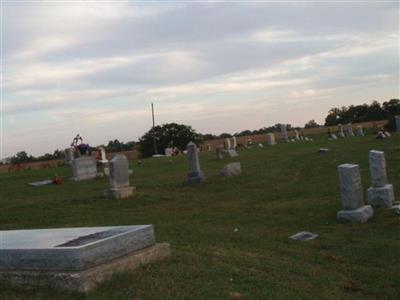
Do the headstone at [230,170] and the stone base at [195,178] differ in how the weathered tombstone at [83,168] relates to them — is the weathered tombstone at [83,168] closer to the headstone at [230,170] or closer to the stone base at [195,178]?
the stone base at [195,178]

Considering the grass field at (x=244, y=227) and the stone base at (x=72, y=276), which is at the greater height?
the stone base at (x=72, y=276)

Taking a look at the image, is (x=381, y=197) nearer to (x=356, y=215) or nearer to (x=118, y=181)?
(x=356, y=215)

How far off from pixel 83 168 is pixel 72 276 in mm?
19824

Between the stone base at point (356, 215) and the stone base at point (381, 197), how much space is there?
3.22 ft

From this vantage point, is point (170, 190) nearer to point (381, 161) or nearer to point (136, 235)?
point (381, 161)

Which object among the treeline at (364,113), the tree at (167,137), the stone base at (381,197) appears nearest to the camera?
the stone base at (381,197)

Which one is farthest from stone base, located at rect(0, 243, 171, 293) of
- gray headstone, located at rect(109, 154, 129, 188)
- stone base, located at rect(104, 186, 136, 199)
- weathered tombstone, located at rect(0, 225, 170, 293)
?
gray headstone, located at rect(109, 154, 129, 188)

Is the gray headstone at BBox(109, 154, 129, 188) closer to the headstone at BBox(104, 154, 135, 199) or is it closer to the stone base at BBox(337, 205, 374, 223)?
the headstone at BBox(104, 154, 135, 199)

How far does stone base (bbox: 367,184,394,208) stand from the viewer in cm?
1358

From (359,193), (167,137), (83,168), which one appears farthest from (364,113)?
(359,193)

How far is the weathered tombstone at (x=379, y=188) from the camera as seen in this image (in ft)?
44.6

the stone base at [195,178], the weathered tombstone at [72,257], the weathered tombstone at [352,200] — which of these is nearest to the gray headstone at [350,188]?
the weathered tombstone at [352,200]

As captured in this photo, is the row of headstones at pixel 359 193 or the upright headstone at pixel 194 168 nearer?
the row of headstones at pixel 359 193

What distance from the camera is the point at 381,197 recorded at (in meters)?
13.6
